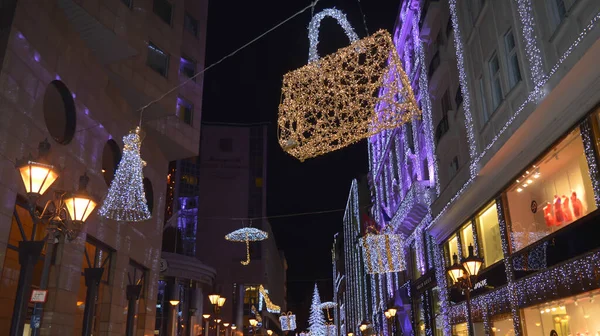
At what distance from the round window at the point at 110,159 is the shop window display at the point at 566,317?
14.8 meters

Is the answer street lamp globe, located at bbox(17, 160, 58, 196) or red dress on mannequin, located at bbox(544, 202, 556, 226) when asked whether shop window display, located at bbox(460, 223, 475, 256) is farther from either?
street lamp globe, located at bbox(17, 160, 58, 196)

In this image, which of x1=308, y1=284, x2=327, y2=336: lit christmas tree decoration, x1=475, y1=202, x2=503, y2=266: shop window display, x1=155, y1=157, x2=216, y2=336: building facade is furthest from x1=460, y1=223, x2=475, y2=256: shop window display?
x1=308, y1=284, x2=327, y2=336: lit christmas tree decoration

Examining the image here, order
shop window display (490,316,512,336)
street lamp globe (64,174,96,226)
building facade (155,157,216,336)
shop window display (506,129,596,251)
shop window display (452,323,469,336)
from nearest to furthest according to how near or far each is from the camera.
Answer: street lamp globe (64,174,96,226)
shop window display (506,129,596,251)
shop window display (490,316,512,336)
shop window display (452,323,469,336)
building facade (155,157,216,336)

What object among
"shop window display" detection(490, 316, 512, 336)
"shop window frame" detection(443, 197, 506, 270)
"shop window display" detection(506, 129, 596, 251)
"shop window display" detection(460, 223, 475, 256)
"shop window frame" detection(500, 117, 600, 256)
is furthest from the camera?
"shop window display" detection(460, 223, 475, 256)

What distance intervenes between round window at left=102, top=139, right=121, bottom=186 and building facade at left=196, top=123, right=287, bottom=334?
5254 cm

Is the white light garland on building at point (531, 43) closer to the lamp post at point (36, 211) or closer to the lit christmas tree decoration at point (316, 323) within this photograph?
the lamp post at point (36, 211)

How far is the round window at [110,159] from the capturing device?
18.1 m

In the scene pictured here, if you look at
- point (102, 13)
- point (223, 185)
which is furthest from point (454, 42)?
point (223, 185)

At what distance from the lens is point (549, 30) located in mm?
11633

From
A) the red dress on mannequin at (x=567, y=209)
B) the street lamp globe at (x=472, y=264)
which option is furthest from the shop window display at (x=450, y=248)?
the red dress on mannequin at (x=567, y=209)

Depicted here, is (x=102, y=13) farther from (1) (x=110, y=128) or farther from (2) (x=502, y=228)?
(2) (x=502, y=228)

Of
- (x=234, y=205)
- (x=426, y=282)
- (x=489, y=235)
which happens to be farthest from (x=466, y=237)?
(x=234, y=205)

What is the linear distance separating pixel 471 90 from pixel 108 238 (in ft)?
45.5

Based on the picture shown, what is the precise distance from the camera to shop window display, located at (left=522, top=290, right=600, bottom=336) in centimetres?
1112
